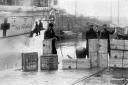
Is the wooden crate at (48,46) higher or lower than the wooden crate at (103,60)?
higher

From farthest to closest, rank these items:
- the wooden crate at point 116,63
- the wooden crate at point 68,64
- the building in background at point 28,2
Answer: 1. the building in background at point 28,2
2. the wooden crate at point 68,64
3. the wooden crate at point 116,63

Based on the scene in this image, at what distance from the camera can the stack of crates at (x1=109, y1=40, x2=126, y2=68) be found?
36.3ft

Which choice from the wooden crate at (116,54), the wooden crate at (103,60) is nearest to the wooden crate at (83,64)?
the wooden crate at (103,60)

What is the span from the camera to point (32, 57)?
1112 centimetres

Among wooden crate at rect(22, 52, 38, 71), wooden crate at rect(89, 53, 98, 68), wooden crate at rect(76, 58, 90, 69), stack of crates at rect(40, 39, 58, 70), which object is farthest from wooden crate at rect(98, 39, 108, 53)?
wooden crate at rect(22, 52, 38, 71)

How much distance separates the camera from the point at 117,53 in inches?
444

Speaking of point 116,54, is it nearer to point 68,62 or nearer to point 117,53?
point 117,53

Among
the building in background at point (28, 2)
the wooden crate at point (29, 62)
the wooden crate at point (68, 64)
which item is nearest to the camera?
the wooden crate at point (29, 62)

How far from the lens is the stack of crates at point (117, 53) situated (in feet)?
36.3

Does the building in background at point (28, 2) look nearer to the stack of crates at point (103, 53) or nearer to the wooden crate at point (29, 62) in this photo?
the stack of crates at point (103, 53)

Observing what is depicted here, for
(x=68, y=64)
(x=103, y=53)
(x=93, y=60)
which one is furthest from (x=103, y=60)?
(x=68, y=64)

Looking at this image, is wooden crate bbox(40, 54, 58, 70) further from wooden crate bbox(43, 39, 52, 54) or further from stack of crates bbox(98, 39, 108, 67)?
stack of crates bbox(98, 39, 108, 67)

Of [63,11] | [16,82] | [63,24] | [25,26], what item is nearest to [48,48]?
[16,82]

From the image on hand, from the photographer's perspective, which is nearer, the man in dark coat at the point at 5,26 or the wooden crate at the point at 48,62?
the wooden crate at the point at 48,62
